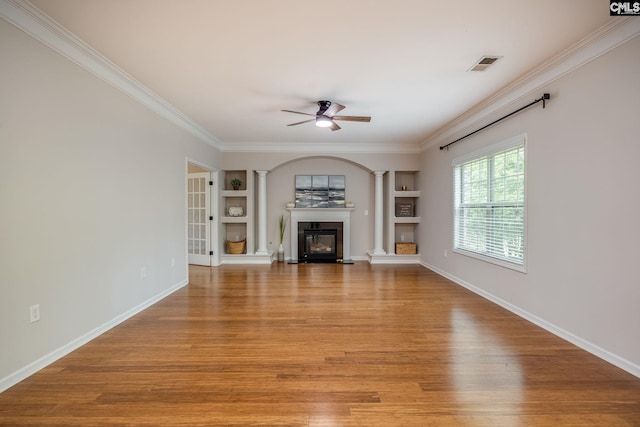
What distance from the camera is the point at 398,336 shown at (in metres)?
2.77

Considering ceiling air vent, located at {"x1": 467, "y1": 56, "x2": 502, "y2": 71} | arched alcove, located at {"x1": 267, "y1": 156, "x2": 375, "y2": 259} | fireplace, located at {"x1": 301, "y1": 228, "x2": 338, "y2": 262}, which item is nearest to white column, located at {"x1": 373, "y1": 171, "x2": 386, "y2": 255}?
arched alcove, located at {"x1": 267, "y1": 156, "x2": 375, "y2": 259}

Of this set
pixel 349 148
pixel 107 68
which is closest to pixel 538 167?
pixel 349 148

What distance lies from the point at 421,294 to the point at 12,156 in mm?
4376

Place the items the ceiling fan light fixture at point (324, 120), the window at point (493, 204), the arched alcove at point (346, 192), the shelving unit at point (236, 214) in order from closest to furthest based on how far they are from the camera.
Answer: the window at point (493, 204) → the ceiling fan light fixture at point (324, 120) → the shelving unit at point (236, 214) → the arched alcove at point (346, 192)

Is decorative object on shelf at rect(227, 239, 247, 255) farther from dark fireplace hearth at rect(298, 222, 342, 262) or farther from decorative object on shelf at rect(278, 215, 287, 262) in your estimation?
dark fireplace hearth at rect(298, 222, 342, 262)

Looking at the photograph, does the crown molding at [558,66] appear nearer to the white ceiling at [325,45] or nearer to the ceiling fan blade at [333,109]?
the white ceiling at [325,45]

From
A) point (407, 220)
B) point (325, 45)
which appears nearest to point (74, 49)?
point (325, 45)

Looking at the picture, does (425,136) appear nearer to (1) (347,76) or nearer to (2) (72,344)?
(1) (347,76)

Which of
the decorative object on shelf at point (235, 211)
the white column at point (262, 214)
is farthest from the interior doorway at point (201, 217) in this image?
the white column at point (262, 214)

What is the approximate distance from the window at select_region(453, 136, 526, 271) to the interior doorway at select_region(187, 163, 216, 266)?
15.2 feet

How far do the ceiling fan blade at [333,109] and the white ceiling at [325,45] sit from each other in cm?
13

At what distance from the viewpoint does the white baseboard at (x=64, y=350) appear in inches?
77.8

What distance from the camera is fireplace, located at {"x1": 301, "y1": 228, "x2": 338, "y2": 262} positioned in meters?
6.85

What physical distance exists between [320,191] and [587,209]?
16.5 ft
